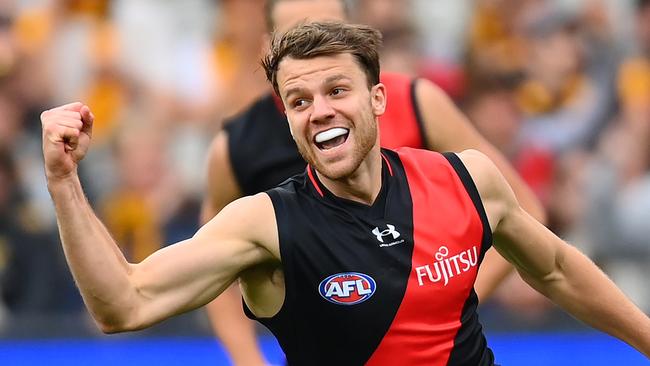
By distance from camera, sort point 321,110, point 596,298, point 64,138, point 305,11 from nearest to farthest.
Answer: point 64,138 → point 321,110 → point 596,298 → point 305,11

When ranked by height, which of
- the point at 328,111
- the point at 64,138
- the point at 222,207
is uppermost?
the point at 64,138

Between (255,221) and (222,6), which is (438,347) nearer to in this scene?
(255,221)

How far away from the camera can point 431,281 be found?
358cm

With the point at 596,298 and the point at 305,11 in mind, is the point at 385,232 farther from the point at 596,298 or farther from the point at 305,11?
the point at 305,11

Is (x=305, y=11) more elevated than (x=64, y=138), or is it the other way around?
(x=64, y=138)

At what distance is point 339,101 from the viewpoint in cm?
354

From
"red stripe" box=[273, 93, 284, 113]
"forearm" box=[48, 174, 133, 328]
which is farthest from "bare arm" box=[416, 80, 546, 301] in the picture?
"forearm" box=[48, 174, 133, 328]

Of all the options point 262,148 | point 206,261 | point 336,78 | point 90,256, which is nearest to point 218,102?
point 262,148

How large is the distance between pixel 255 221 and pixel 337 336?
1.28 ft

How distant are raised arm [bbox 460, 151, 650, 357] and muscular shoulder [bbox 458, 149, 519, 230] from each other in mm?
16

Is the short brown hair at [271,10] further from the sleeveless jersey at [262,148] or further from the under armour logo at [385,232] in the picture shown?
the under armour logo at [385,232]

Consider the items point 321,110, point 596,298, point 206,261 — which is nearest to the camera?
point 206,261

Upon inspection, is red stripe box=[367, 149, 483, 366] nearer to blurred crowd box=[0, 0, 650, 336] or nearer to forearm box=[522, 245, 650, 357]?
forearm box=[522, 245, 650, 357]

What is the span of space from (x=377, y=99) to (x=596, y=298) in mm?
905
